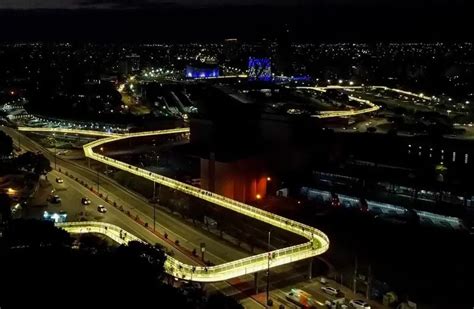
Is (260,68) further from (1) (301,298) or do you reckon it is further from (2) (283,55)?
(1) (301,298)

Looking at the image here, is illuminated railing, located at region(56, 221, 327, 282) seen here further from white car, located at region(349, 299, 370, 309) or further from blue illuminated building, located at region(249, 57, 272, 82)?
blue illuminated building, located at region(249, 57, 272, 82)

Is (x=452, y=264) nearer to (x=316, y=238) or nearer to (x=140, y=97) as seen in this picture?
(x=316, y=238)

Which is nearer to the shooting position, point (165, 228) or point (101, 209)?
point (165, 228)

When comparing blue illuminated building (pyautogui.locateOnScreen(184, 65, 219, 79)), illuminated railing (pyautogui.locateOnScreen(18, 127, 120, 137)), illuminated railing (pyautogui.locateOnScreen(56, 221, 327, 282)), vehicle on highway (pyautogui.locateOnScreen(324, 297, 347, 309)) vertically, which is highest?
blue illuminated building (pyautogui.locateOnScreen(184, 65, 219, 79))

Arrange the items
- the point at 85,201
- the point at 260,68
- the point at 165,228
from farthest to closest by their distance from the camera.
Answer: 1. the point at 260,68
2. the point at 85,201
3. the point at 165,228

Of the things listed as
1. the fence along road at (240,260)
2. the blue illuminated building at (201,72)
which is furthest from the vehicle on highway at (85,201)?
the blue illuminated building at (201,72)

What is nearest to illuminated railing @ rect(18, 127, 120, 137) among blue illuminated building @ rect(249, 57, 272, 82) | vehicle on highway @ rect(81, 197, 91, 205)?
vehicle on highway @ rect(81, 197, 91, 205)

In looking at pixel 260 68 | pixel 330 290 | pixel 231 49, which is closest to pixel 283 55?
pixel 260 68
